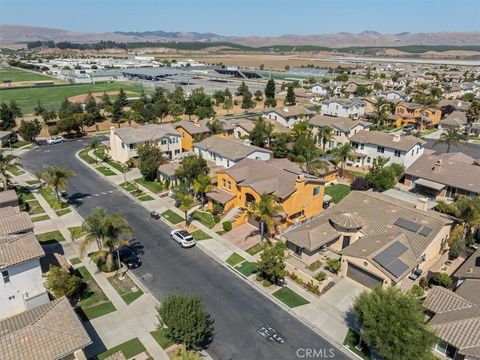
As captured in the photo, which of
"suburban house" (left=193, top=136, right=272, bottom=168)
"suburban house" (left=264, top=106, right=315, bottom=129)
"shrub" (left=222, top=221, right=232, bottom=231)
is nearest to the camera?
"shrub" (left=222, top=221, right=232, bottom=231)

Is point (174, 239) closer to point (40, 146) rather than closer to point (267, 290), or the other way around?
point (267, 290)

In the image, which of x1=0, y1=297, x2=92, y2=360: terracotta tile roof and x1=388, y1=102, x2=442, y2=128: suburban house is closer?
Answer: x1=0, y1=297, x2=92, y2=360: terracotta tile roof

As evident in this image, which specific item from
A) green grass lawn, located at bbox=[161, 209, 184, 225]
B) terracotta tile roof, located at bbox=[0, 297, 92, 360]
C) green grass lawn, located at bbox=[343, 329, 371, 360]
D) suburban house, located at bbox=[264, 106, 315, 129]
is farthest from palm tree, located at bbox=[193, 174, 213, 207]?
suburban house, located at bbox=[264, 106, 315, 129]

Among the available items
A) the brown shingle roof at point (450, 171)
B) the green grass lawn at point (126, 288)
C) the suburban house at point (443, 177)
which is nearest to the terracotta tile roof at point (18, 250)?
the green grass lawn at point (126, 288)

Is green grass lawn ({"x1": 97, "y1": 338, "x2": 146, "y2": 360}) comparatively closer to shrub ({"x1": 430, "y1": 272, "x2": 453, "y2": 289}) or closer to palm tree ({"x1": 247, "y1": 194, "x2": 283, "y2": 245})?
palm tree ({"x1": 247, "y1": 194, "x2": 283, "y2": 245})

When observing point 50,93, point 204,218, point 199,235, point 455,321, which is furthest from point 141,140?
point 50,93

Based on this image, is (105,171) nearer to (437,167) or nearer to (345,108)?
(437,167)

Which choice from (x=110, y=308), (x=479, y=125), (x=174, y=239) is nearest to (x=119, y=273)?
(x=110, y=308)
